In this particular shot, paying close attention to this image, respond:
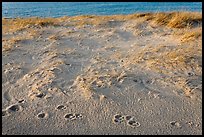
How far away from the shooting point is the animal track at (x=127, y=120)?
4.92m

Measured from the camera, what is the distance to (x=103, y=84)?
6098 millimetres

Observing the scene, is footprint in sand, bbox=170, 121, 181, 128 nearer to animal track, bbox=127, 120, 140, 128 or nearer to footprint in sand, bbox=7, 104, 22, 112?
animal track, bbox=127, 120, 140, 128

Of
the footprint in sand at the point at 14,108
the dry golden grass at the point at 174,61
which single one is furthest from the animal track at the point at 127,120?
the footprint in sand at the point at 14,108

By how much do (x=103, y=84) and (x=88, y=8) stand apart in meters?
14.9

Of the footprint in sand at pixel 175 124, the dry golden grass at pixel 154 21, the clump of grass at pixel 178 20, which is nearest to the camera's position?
the footprint in sand at pixel 175 124

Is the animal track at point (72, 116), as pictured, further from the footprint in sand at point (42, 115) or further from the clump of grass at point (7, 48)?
the clump of grass at point (7, 48)

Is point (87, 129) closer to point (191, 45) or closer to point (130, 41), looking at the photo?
point (191, 45)

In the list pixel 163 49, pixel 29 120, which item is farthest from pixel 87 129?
pixel 163 49

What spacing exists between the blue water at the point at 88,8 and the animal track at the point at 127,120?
44.8 feet

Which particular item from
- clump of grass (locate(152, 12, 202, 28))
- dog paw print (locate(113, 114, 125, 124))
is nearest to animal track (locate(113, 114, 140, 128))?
dog paw print (locate(113, 114, 125, 124))

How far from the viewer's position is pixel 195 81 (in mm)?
6078

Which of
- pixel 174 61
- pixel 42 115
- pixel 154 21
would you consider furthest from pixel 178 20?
pixel 42 115

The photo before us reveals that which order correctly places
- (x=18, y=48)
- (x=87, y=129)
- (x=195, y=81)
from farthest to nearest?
(x=18, y=48), (x=195, y=81), (x=87, y=129)

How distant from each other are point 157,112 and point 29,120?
1.93 m
